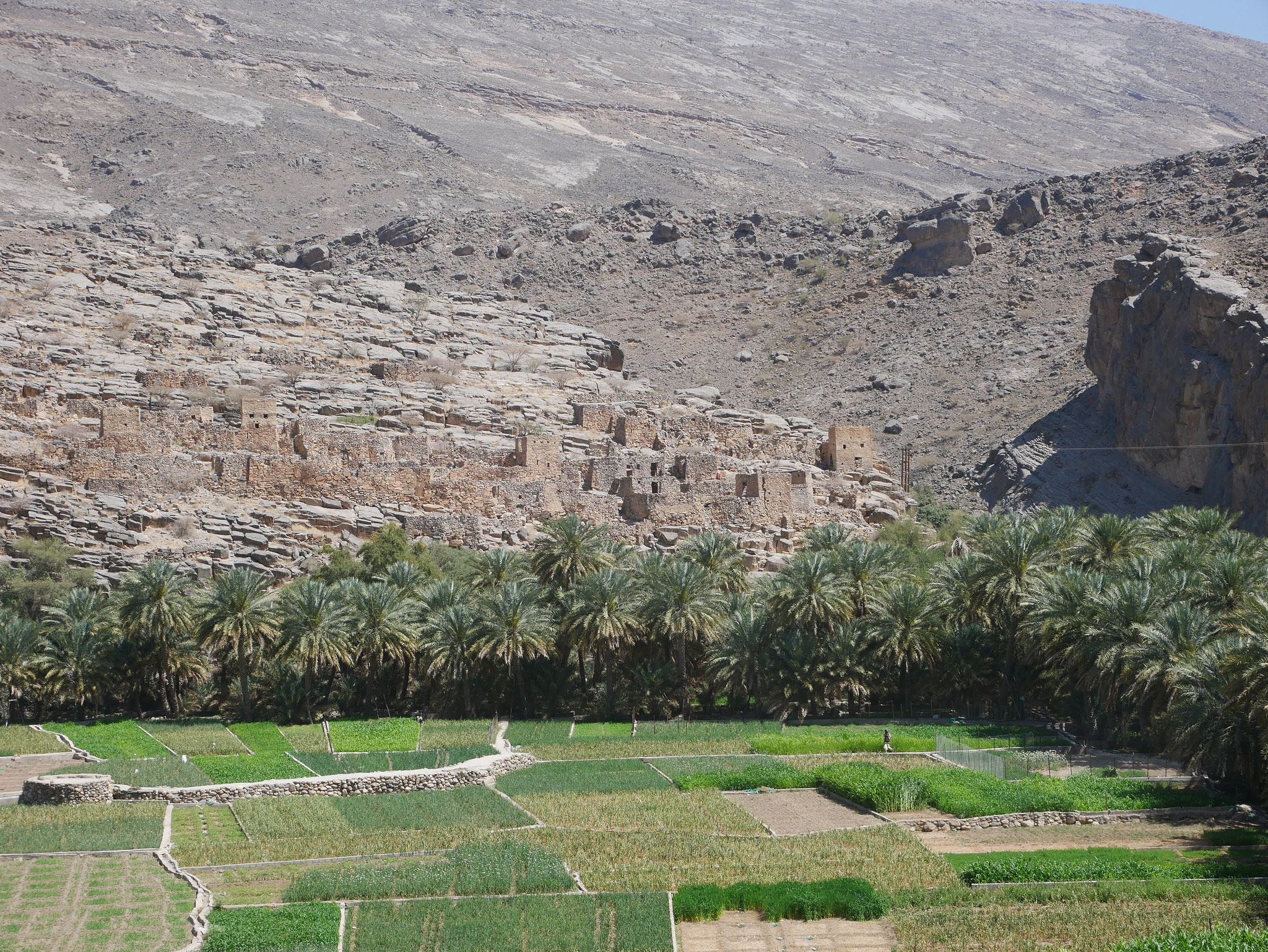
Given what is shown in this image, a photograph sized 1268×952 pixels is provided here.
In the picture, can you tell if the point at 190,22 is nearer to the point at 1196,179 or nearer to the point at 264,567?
the point at 1196,179

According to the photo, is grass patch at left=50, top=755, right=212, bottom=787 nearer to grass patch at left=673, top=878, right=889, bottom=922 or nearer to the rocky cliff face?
grass patch at left=673, top=878, right=889, bottom=922

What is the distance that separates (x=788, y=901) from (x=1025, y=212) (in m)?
83.2

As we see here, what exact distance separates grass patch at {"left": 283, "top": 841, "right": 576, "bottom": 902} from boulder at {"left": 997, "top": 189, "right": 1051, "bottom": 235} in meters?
81.9

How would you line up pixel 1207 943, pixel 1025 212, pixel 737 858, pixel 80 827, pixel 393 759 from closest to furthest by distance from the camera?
pixel 1207 943
pixel 737 858
pixel 80 827
pixel 393 759
pixel 1025 212

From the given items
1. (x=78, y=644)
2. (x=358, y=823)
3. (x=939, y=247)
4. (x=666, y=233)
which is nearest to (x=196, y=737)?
(x=78, y=644)

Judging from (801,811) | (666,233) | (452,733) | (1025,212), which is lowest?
(452,733)

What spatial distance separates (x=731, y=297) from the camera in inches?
4294

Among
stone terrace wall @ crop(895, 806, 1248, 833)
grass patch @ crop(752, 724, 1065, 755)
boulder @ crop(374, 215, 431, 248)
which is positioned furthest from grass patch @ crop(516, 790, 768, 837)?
boulder @ crop(374, 215, 431, 248)

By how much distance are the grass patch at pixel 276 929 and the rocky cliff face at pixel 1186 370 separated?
143 feet

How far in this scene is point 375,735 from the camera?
39.8 m

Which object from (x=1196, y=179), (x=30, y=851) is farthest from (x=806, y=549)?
(x=1196, y=179)

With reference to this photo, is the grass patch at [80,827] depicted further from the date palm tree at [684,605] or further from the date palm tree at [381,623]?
the date palm tree at [684,605]

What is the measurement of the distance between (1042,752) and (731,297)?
248 ft

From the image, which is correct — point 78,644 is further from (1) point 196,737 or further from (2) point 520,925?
(2) point 520,925
